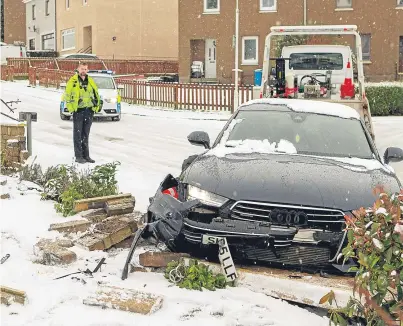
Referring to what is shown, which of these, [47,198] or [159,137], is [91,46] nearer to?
[159,137]

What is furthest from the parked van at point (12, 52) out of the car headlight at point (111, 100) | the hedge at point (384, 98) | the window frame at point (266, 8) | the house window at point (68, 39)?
the hedge at point (384, 98)

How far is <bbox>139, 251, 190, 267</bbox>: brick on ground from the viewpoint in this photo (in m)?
5.48

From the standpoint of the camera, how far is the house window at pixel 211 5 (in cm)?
3716

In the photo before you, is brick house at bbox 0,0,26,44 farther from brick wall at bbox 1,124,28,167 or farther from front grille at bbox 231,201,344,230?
front grille at bbox 231,201,344,230

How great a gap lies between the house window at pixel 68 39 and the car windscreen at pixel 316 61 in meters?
35.2

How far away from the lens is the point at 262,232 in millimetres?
5047

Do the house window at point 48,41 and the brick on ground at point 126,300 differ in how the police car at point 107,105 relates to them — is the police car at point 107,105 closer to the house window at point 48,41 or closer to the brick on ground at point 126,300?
the brick on ground at point 126,300

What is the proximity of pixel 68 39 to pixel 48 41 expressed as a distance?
565 centimetres

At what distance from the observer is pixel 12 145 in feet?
32.3

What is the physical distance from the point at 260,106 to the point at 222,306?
329 centimetres

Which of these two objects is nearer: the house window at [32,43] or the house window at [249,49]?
the house window at [249,49]

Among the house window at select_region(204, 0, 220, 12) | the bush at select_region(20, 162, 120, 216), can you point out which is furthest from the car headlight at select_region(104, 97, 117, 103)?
the house window at select_region(204, 0, 220, 12)

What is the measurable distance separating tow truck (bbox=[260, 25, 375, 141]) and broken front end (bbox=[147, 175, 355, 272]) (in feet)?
22.9

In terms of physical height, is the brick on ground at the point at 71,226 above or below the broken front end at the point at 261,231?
below
